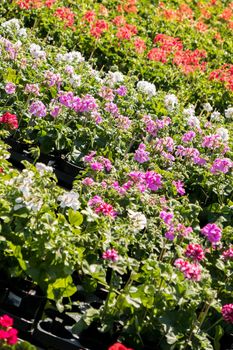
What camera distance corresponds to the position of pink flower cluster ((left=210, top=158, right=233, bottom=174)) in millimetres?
5578

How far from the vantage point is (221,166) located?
5.58 metres

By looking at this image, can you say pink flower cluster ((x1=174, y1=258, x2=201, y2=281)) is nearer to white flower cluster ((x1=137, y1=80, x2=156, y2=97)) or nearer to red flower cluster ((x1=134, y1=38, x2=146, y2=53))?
white flower cluster ((x1=137, y1=80, x2=156, y2=97))

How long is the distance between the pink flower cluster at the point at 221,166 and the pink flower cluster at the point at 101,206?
1483 millimetres

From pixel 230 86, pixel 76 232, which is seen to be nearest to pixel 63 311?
pixel 76 232

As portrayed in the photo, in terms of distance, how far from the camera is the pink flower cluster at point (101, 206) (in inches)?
162

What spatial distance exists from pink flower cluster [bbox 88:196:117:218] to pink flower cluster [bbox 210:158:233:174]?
4.87 ft

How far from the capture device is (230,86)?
844 centimetres

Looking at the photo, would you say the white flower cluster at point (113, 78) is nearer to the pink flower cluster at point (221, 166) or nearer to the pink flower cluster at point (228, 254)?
the pink flower cluster at point (221, 166)

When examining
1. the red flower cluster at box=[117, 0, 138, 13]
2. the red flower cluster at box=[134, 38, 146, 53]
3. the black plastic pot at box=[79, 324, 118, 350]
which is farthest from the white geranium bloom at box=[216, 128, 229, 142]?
the red flower cluster at box=[117, 0, 138, 13]

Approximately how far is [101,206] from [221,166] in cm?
171

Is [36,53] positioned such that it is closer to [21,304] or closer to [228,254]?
Result: [228,254]

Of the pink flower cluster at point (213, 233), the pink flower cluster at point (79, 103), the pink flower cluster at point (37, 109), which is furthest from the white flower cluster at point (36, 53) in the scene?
the pink flower cluster at point (213, 233)

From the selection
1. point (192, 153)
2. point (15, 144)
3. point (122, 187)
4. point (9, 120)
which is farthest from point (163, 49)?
point (122, 187)

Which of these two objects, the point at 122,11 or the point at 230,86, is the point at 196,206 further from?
the point at 122,11
